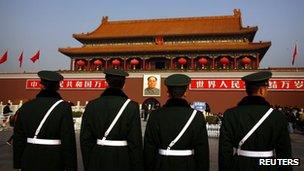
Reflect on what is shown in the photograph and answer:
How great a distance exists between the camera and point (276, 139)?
120 inches

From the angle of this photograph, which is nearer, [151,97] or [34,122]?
[34,122]

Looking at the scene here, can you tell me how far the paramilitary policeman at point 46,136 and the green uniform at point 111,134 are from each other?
206 millimetres

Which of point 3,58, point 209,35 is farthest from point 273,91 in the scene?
point 3,58

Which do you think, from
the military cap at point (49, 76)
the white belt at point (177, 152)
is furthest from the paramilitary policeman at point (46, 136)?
the white belt at point (177, 152)

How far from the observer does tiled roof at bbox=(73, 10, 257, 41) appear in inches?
1102

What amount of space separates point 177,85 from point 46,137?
4.69ft

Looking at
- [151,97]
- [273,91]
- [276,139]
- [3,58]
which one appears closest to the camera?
[276,139]

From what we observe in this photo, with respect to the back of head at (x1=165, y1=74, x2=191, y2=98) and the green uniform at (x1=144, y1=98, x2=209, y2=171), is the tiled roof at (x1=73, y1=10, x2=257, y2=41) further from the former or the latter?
the green uniform at (x1=144, y1=98, x2=209, y2=171)

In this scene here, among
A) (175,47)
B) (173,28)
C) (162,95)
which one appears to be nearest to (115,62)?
(175,47)

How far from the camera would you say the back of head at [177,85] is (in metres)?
3.38

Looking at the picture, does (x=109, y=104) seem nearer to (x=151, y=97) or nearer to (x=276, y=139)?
(x=276, y=139)

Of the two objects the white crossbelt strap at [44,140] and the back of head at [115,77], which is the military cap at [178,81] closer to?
the back of head at [115,77]

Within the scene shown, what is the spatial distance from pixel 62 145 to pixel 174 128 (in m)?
1.15

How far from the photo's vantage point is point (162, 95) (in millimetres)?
24234
